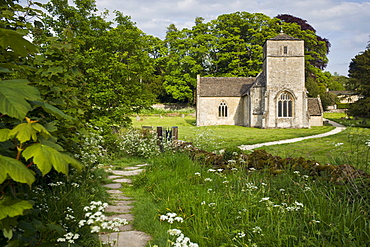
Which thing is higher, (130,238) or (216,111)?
(216,111)

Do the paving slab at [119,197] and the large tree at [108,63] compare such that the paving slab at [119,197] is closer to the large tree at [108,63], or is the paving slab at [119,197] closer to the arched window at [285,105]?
the large tree at [108,63]

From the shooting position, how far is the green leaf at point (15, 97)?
1450mm

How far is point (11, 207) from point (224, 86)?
37.9m

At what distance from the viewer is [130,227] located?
13.9 feet

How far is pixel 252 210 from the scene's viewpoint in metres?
4.13

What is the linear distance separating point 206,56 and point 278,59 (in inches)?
1023

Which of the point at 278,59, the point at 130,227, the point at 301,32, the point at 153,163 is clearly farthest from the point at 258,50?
the point at 130,227

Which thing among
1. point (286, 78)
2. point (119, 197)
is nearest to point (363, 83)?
point (286, 78)

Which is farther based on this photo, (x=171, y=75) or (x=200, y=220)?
(x=171, y=75)

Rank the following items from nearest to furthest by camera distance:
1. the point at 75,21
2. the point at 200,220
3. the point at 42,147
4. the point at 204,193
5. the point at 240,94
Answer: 1. the point at 42,147
2. the point at 200,220
3. the point at 204,193
4. the point at 75,21
5. the point at 240,94

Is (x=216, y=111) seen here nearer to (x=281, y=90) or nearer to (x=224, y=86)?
(x=224, y=86)

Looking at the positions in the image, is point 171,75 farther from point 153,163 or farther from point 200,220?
point 200,220

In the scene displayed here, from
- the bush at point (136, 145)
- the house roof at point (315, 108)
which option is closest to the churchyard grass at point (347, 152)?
the bush at point (136, 145)

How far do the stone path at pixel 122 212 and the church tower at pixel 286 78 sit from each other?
88.7ft
